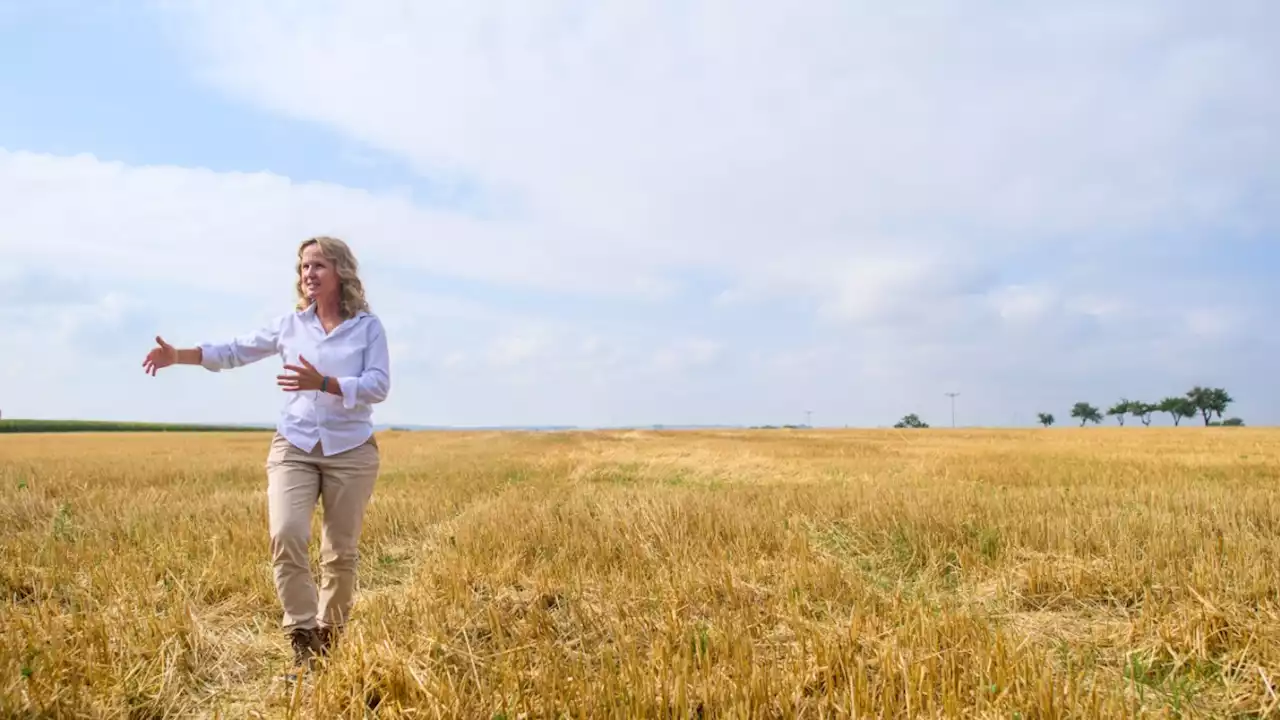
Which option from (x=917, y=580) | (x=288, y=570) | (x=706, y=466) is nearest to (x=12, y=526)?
(x=288, y=570)

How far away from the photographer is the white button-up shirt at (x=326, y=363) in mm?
4016

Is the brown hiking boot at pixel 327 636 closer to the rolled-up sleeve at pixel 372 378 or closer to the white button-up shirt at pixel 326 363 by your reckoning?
the white button-up shirt at pixel 326 363

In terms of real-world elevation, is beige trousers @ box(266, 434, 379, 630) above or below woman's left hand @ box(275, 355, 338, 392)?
below

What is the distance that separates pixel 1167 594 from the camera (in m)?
4.93

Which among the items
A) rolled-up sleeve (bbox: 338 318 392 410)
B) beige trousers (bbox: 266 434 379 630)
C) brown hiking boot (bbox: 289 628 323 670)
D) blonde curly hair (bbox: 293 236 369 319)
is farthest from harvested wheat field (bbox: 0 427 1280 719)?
blonde curly hair (bbox: 293 236 369 319)

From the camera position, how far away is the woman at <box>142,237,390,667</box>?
3920mm

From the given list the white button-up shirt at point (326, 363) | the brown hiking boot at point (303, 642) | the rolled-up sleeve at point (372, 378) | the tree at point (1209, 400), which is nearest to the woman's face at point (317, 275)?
the white button-up shirt at point (326, 363)

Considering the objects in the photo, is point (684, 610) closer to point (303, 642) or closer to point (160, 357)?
point (303, 642)

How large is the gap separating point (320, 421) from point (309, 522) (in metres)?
0.59

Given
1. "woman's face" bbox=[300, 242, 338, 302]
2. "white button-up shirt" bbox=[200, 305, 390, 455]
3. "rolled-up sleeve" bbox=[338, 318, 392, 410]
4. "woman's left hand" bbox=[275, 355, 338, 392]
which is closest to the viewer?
"woman's left hand" bbox=[275, 355, 338, 392]

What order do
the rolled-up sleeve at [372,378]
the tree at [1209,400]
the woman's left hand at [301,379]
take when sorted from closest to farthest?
the woman's left hand at [301,379] < the rolled-up sleeve at [372,378] < the tree at [1209,400]

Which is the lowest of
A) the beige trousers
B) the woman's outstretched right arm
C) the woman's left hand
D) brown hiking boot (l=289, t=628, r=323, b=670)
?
brown hiking boot (l=289, t=628, r=323, b=670)

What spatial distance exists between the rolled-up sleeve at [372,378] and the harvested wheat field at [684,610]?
4.20 ft

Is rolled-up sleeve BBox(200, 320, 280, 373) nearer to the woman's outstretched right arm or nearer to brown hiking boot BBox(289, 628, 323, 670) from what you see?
the woman's outstretched right arm
